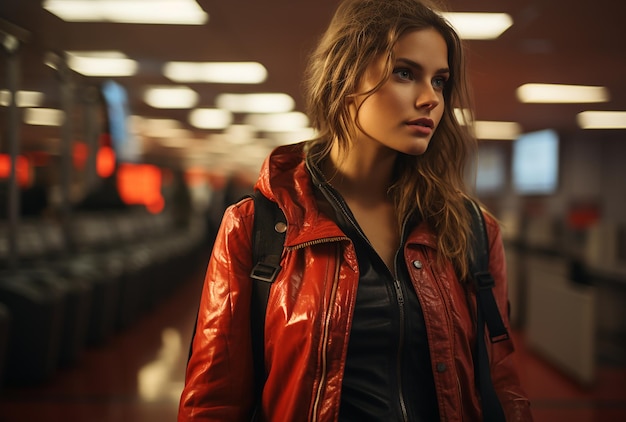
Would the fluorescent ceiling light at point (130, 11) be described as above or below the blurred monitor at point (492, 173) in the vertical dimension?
above

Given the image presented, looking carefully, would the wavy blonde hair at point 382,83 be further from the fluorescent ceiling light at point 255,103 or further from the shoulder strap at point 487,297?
the fluorescent ceiling light at point 255,103

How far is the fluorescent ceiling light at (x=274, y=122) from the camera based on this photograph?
6994mm

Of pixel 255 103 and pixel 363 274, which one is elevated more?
pixel 255 103

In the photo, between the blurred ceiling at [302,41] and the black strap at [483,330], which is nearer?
the black strap at [483,330]

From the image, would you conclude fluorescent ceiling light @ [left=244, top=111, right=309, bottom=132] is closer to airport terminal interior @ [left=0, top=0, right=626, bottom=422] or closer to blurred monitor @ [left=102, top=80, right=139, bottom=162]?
airport terminal interior @ [left=0, top=0, right=626, bottom=422]

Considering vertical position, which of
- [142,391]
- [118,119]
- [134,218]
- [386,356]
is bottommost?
[142,391]

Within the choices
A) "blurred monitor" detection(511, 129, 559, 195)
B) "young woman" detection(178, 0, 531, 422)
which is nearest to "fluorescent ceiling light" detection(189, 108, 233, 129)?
"blurred monitor" detection(511, 129, 559, 195)

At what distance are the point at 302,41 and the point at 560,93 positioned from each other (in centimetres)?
262

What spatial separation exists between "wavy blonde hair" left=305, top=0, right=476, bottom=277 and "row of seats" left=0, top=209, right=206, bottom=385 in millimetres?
2472

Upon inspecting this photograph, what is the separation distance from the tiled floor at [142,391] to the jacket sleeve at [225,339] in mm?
2362

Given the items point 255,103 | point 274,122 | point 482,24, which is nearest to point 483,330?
point 482,24

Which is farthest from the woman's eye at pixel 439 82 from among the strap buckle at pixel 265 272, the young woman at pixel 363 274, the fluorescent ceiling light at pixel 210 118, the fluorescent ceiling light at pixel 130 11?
the fluorescent ceiling light at pixel 210 118

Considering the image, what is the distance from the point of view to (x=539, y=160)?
33.2ft

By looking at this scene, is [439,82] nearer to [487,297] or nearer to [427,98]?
[427,98]
